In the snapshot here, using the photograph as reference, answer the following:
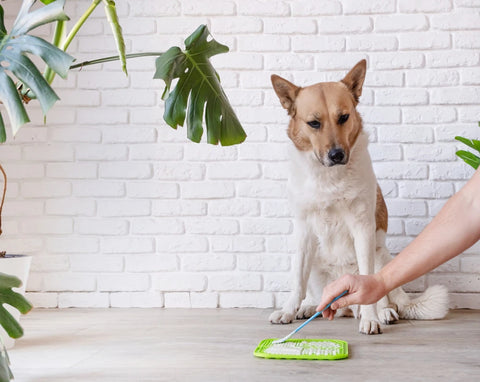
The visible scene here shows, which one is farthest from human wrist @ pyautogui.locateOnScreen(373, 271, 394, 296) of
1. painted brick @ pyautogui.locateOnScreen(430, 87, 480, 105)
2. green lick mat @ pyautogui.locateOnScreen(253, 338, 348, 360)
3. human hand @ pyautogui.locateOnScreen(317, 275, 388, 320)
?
painted brick @ pyautogui.locateOnScreen(430, 87, 480, 105)

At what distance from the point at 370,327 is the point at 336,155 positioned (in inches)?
28.1

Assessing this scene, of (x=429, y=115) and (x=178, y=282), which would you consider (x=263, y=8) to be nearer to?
(x=429, y=115)

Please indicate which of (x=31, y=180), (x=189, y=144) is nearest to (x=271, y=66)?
(x=189, y=144)

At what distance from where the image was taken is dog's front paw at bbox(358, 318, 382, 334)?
6.75ft

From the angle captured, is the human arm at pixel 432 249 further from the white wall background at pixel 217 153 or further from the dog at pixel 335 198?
the white wall background at pixel 217 153

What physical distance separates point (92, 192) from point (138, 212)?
0.27 m

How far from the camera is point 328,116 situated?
90.7 inches

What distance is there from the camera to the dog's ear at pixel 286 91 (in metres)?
2.40

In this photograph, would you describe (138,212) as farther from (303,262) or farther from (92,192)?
(303,262)

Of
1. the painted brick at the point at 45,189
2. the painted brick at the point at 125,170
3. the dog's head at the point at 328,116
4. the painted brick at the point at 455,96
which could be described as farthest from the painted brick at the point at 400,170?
the painted brick at the point at 45,189

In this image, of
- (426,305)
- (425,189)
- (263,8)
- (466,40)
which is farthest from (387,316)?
(263,8)

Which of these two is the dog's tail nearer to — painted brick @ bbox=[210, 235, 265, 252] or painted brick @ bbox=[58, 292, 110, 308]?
painted brick @ bbox=[210, 235, 265, 252]

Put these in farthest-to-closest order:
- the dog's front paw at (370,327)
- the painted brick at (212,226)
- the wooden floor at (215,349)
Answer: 1. the painted brick at (212,226)
2. the dog's front paw at (370,327)
3. the wooden floor at (215,349)

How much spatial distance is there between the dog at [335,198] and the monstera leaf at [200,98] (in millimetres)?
329
